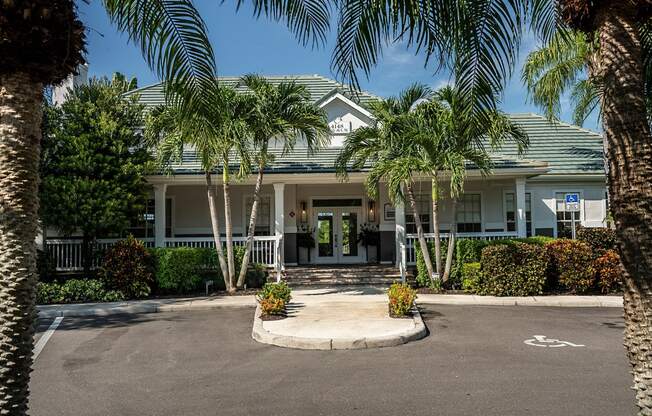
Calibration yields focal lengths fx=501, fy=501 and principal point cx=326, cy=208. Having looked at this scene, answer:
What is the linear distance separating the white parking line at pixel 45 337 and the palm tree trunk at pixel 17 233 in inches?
224

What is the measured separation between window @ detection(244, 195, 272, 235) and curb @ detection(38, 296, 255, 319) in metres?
5.93

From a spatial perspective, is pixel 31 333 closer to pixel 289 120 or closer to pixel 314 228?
pixel 289 120

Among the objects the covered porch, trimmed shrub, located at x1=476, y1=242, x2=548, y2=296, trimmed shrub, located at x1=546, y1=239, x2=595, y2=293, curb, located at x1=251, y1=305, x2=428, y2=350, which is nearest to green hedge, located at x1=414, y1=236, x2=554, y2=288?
trimmed shrub, located at x1=546, y1=239, x2=595, y2=293

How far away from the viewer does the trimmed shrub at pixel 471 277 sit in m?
14.4

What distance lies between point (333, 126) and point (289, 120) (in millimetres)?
5198

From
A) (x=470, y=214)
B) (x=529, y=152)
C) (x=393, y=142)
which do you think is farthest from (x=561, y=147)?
(x=393, y=142)

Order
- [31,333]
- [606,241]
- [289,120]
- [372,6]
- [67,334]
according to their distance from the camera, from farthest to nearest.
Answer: [606,241], [289,120], [67,334], [372,6], [31,333]

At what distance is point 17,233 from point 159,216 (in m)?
14.3

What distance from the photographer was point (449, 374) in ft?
22.0

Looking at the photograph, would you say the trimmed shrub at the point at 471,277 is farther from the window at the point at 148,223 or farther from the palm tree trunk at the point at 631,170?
the palm tree trunk at the point at 631,170

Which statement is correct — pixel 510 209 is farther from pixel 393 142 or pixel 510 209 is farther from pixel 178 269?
pixel 178 269

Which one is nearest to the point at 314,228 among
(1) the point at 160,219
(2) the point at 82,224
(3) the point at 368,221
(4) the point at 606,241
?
(3) the point at 368,221

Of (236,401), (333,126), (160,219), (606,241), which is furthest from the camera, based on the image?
(333,126)

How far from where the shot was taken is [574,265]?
46.0 ft
